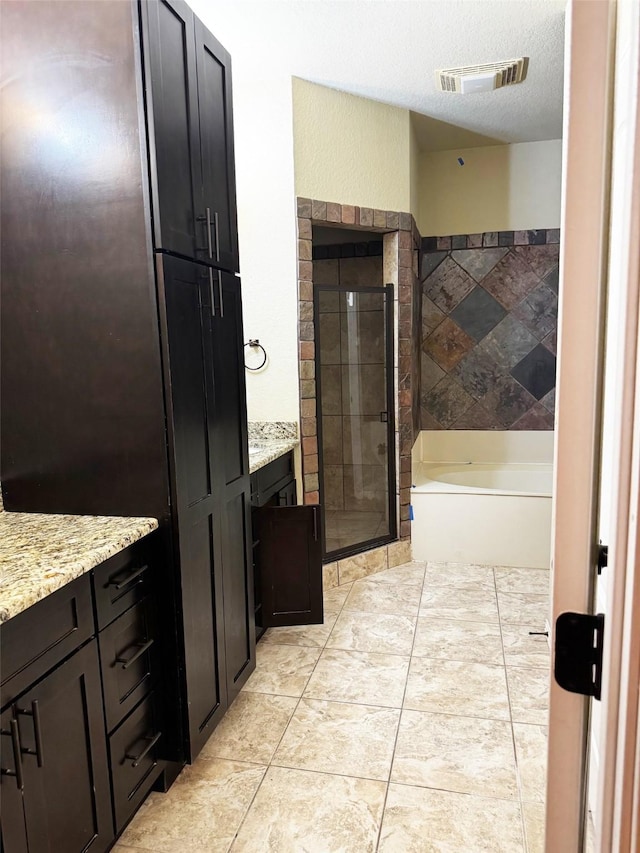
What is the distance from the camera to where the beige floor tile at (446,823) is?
160cm

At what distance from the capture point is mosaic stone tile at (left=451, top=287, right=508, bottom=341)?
4.36 metres

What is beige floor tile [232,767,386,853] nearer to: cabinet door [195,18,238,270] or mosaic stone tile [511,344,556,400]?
cabinet door [195,18,238,270]

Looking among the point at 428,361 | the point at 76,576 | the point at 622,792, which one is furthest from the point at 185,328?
the point at 428,361

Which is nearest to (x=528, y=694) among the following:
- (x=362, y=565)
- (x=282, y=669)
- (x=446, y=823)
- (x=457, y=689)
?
(x=457, y=689)

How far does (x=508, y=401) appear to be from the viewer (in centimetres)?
444

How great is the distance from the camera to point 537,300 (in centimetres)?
430

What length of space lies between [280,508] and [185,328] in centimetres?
113

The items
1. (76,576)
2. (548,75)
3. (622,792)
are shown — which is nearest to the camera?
(622,792)

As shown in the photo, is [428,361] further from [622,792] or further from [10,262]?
[622,792]

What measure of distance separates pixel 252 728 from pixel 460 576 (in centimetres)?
179

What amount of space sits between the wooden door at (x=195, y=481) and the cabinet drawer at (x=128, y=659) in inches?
4.1

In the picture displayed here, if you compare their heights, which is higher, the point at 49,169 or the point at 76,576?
the point at 49,169

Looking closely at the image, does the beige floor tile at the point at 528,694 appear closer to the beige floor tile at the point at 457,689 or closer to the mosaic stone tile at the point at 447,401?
the beige floor tile at the point at 457,689

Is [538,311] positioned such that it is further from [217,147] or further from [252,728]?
[252,728]
